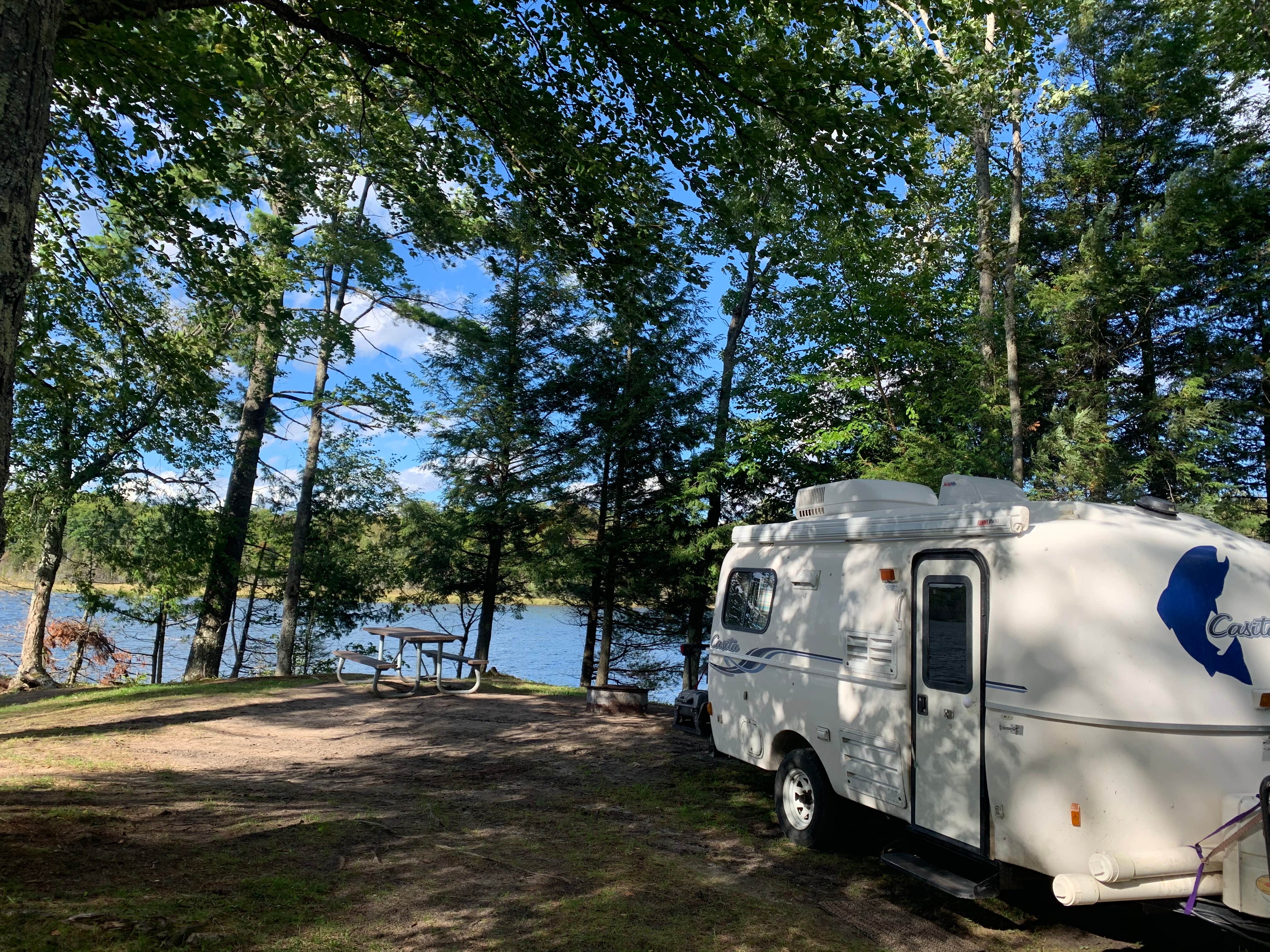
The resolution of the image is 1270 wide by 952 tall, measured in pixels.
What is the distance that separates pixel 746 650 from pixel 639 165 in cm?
446

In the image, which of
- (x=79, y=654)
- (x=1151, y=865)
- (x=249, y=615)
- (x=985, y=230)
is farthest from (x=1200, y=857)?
(x=249, y=615)

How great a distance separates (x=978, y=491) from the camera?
580 cm

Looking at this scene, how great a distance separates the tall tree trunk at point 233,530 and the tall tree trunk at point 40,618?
8.50 feet

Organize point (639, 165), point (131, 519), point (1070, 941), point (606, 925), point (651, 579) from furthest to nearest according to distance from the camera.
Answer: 1. point (651, 579)
2. point (131, 519)
3. point (639, 165)
4. point (1070, 941)
5. point (606, 925)

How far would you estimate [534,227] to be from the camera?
7504 millimetres

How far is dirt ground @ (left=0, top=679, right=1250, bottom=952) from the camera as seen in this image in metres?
4.12

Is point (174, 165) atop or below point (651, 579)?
atop

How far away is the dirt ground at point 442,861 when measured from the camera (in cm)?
412

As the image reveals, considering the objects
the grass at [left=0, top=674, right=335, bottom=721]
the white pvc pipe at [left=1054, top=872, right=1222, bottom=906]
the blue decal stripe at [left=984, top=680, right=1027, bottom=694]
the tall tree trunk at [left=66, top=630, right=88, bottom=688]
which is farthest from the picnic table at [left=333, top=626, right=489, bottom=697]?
the tall tree trunk at [left=66, top=630, right=88, bottom=688]

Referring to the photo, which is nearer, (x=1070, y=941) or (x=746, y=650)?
(x=1070, y=941)

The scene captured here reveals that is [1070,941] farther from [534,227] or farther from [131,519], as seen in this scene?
[131,519]

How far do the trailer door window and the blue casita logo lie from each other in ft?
3.56

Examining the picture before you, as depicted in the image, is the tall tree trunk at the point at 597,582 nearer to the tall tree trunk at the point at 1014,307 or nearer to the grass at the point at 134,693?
the grass at the point at 134,693

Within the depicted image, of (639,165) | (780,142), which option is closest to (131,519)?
(639,165)
